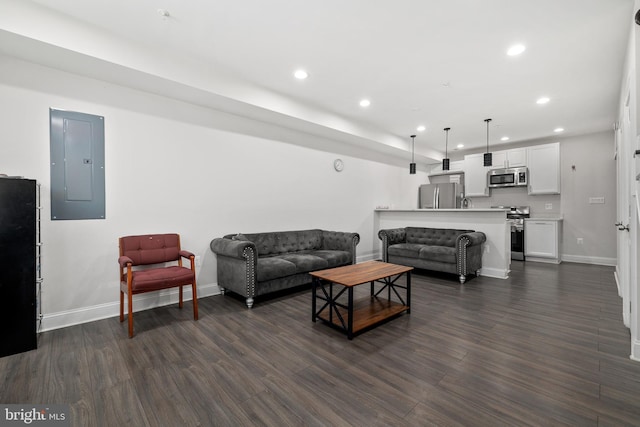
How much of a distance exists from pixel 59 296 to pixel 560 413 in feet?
13.7

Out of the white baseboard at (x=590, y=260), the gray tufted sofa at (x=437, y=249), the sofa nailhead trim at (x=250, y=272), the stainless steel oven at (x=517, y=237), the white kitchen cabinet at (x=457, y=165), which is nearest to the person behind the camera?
the sofa nailhead trim at (x=250, y=272)

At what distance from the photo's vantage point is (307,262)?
12.8 ft

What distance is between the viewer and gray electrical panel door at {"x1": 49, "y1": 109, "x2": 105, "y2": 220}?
282 centimetres

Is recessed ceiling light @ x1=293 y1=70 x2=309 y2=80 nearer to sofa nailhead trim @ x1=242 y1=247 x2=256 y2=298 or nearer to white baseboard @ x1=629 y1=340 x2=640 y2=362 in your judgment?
sofa nailhead trim @ x1=242 y1=247 x2=256 y2=298

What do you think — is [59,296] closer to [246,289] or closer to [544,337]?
[246,289]

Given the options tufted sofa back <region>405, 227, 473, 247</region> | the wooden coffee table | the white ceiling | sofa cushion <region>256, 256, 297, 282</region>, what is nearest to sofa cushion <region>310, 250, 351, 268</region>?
sofa cushion <region>256, 256, 297, 282</region>

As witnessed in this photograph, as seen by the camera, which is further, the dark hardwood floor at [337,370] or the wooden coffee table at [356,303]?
the wooden coffee table at [356,303]

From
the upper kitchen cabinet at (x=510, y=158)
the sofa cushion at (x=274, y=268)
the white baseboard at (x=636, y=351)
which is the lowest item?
the white baseboard at (x=636, y=351)

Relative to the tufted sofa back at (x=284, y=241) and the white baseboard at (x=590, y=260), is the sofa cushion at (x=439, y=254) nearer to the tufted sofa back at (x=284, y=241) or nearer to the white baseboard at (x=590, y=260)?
the tufted sofa back at (x=284, y=241)

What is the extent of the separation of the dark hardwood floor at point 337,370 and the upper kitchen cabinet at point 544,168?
3.67 meters

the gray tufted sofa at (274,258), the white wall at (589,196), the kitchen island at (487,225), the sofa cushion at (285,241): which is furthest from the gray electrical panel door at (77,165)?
the white wall at (589,196)

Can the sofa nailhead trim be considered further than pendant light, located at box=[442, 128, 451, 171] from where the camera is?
No

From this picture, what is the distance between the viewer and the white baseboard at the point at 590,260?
5699 millimetres

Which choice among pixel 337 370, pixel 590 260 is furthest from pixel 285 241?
pixel 590 260
